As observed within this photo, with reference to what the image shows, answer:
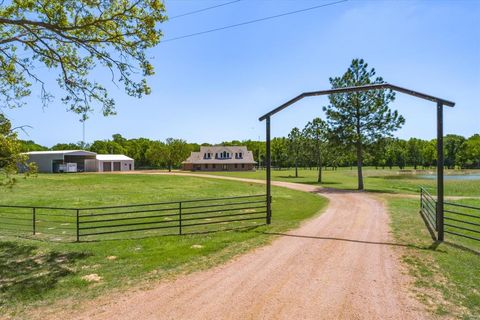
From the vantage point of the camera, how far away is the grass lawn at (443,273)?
6188 mm

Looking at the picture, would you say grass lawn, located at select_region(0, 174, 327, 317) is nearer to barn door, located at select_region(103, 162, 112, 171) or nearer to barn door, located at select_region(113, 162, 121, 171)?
barn door, located at select_region(103, 162, 112, 171)

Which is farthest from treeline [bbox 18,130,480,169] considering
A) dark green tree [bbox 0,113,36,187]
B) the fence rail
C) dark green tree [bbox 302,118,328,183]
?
dark green tree [bbox 0,113,36,187]

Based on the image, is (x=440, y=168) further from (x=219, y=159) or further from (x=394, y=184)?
(x=219, y=159)

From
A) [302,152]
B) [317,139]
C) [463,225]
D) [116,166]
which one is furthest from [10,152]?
[116,166]

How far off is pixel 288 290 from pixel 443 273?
4.28 metres

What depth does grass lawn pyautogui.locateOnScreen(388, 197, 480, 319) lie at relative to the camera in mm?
6188

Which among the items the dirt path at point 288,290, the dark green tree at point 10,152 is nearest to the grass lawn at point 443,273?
the dirt path at point 288,290

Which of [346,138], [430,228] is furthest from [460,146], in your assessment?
[430,228]

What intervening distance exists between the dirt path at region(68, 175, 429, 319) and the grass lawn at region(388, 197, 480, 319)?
45cm

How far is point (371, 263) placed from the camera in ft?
28.8

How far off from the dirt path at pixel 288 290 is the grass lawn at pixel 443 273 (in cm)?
45

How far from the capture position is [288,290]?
6988mm

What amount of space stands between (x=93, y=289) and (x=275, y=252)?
17.7 ft

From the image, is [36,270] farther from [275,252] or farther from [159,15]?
[159,15]
